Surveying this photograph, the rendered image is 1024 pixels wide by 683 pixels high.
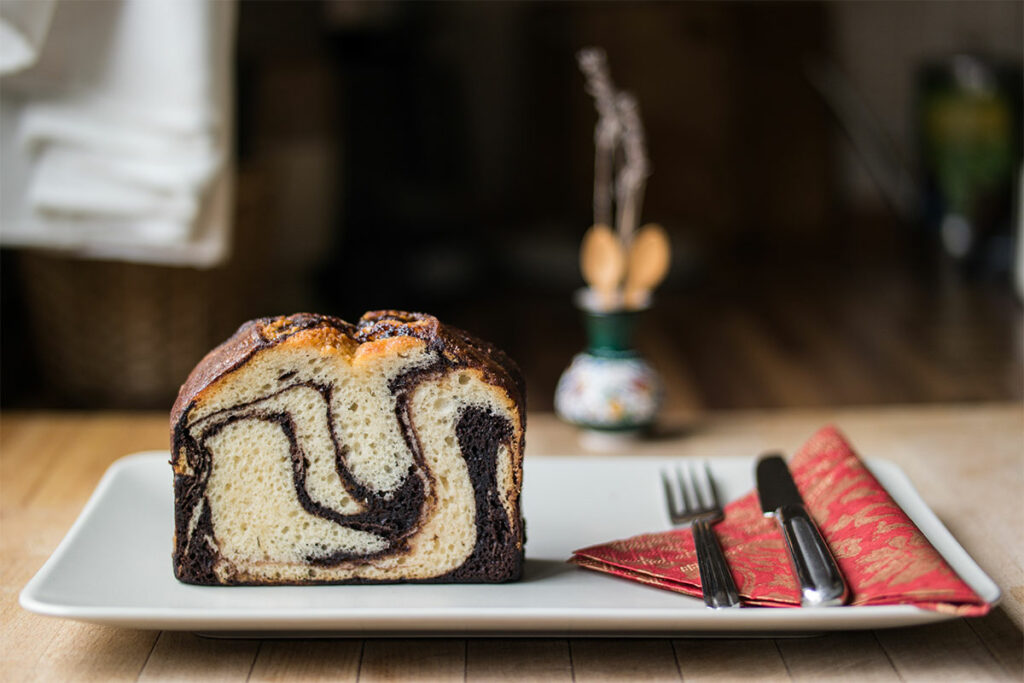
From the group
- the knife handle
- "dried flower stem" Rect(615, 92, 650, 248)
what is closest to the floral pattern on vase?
"dried flower stem" Rect(615, 92, 650, 248)

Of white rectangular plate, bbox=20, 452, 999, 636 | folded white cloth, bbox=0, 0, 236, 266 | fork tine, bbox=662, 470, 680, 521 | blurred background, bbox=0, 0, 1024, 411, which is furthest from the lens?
blurred background, bbox=0, 0, 1024, 411

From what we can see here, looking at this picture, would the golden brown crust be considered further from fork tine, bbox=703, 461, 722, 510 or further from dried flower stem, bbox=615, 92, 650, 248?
dried flower stem, bbox=615, 92, 650, 248

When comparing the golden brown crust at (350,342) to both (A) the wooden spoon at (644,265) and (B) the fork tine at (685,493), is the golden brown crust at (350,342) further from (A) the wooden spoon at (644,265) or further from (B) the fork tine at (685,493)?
(A) the wooden spoon at (644,265)

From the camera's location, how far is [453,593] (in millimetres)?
927

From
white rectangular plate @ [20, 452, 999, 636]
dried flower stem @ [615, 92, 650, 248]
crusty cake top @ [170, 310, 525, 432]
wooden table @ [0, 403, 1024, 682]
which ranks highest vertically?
dried flower stem @ [615, 92, 650, 248]

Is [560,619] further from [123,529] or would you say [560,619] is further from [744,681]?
[123,529]

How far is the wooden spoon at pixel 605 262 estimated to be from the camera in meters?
1.47

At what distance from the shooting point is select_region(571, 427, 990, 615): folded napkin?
84cm

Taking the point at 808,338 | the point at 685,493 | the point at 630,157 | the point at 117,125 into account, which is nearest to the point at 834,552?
the point at 685,493

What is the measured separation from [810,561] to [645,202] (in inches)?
117

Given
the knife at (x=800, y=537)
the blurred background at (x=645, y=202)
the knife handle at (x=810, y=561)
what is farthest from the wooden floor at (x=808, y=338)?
the knife handle at (x=810, y=561)

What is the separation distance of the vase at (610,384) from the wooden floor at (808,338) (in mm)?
565

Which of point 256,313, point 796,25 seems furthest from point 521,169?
point 256,313

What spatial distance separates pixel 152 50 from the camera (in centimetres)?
139
